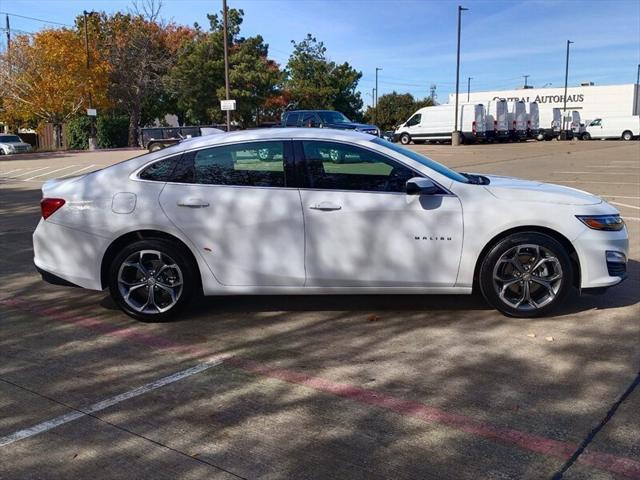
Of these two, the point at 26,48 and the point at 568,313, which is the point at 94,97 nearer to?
the point at 26,48

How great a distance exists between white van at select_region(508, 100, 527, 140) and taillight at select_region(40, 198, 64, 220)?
145 feet

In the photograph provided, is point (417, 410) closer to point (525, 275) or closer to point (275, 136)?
point (525, 275)

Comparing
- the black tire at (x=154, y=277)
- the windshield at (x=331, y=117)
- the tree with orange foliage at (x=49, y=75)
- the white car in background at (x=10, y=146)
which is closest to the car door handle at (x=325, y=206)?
the black tire at (x=154, y=277)

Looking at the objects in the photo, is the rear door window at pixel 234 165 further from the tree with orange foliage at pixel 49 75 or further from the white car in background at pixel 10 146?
the tree with orange foliage at pixel 49 75

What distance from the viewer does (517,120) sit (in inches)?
1818

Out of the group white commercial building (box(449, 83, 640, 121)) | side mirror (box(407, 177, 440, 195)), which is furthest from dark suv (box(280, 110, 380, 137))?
white commercial building (box(449, 83, 640, 121))

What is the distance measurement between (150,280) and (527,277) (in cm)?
306

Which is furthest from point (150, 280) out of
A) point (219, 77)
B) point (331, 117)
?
point (219, 77)

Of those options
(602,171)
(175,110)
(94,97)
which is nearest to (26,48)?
(94,97)

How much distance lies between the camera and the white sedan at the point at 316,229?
4.80 m

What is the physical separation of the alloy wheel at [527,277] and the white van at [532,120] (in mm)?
46028

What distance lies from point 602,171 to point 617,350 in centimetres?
1577

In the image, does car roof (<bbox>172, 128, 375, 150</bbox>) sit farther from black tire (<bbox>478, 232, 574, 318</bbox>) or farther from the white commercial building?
the white commercial building

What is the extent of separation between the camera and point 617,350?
4.35 m
